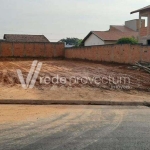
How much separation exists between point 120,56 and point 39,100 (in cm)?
1293

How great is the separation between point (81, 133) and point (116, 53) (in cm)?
1631

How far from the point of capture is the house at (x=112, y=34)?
38.0 m

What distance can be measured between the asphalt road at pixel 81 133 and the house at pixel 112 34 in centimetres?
3212

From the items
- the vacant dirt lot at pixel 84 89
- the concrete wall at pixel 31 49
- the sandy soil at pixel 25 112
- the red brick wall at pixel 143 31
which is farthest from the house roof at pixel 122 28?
the sandy soil at pixel 25 112

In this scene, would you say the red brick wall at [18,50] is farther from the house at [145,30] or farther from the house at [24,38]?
the house at [24,38]

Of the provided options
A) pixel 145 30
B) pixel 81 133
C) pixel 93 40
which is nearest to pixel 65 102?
pixel 81 133

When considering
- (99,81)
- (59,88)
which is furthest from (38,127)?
(99,81)

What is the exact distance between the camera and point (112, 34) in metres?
39.7

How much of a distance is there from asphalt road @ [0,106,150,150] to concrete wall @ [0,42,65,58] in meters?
27.7

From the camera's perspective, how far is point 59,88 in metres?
10.4

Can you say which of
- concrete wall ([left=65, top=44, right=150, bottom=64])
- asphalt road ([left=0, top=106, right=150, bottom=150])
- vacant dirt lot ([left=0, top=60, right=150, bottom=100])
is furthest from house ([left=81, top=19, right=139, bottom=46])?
asphalt road ([left=0, top=106, right=150, bottom=150])

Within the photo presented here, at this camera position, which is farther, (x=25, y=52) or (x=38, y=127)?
(x=25, y=52)

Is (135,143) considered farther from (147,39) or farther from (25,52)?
(25,52)

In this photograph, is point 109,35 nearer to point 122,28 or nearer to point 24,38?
point 122,28
